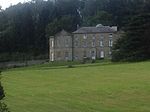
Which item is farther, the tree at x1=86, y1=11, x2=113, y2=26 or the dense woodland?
the dense woodland

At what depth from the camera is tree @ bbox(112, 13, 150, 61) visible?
6193 centimetres

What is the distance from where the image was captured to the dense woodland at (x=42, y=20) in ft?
313

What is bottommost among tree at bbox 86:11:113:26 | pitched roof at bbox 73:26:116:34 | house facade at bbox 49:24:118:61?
house facade at bbox 49:24:118:61

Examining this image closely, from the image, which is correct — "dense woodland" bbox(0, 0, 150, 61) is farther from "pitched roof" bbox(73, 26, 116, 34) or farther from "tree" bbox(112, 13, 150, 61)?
"tree" bbox(112, 13, 150, 61)

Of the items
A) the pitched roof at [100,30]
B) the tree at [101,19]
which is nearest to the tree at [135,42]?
the pitched roof at [100,30]

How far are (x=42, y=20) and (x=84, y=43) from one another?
Result: 20.0m

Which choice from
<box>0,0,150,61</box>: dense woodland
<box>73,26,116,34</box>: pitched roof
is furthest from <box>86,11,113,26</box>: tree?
<box>73,26,116,34</box>: pitched roof

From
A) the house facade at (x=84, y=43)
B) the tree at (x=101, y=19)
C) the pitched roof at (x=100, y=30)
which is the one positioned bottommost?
the house facade at (x=84, y=43)

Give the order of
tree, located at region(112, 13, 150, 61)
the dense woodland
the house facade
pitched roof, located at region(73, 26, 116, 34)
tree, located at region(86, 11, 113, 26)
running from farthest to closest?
the dense woodland → tree, located at region(86, 11, 113, 26) → the house facade → pitched roof, located at region(73, 26, 116, 34) → tree, located at region(112, 13, 150, 61)

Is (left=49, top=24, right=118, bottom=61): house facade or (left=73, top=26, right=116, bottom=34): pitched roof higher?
(left=73, top=26, right=116, bottom=34): pitched roof

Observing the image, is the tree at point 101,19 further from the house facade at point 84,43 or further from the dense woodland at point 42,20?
the house facade at point 84,43

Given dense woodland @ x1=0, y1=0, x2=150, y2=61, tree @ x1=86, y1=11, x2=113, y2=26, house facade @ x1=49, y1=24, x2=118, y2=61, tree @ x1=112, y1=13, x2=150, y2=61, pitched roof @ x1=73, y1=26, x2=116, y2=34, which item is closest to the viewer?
tree @ x1=112, y1=13, x2=150, y2=61

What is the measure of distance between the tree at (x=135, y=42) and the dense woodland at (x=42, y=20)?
2702 centimetres

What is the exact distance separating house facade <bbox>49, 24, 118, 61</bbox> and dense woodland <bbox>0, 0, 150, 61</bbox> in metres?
7.78
